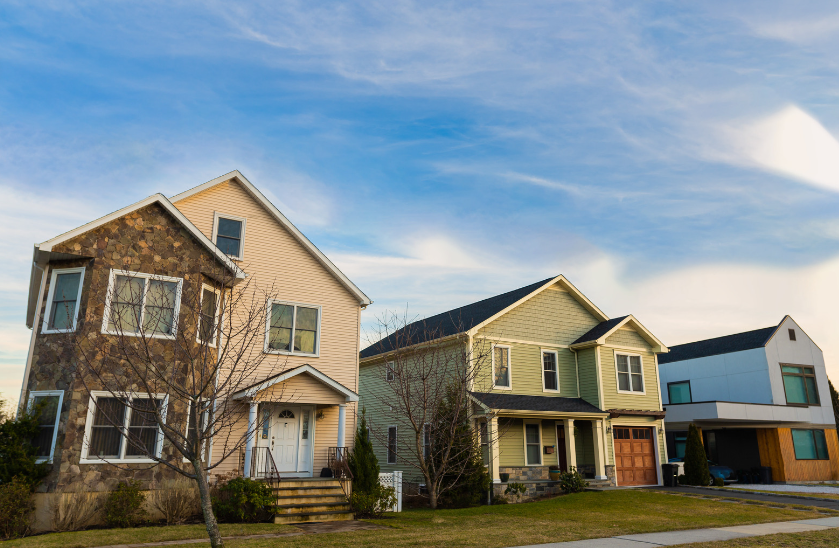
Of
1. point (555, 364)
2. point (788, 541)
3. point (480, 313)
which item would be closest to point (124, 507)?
point (788, 541)

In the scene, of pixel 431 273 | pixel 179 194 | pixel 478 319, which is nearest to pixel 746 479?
pixel 478 319

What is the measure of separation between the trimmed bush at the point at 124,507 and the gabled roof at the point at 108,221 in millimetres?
5628

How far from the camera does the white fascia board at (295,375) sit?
53.6ft

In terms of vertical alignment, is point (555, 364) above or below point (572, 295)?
below

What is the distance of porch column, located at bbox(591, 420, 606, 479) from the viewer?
24.2 m

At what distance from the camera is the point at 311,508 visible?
51.4ft

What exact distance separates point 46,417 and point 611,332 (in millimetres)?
21157

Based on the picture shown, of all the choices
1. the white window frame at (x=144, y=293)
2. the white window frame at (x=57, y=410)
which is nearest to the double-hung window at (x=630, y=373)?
the white window frame at (x=144, y=293)

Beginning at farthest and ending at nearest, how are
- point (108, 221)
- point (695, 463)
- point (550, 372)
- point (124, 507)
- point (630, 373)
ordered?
point (630, 373) → point (695, 463) → point (550, 372) → point (108, 221) → point (124, 507)

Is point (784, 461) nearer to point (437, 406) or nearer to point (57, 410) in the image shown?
point (437, 406)

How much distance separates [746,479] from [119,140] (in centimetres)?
3370

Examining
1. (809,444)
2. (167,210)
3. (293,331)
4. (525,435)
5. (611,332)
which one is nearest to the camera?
(167,210)

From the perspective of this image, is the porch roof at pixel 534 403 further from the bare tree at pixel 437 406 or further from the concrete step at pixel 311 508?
the concrete step at pixel 311 508

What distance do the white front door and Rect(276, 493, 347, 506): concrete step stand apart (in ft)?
6.63
